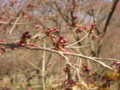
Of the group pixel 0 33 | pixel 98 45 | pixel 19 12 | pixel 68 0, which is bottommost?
pixel 98 45

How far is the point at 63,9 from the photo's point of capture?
21.7ft

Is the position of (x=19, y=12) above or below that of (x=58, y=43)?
above

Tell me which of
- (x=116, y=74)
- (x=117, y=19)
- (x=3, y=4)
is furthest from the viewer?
(x=117, y=19)

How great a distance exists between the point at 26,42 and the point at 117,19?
11.1 meters

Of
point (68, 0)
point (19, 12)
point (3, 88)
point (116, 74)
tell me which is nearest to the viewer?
point (116, 74)

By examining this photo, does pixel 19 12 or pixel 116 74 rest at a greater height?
pixel 19 12

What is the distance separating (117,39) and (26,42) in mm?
12387

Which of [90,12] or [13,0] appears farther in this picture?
[90,12]

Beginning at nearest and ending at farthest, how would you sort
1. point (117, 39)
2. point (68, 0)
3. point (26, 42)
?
point (26, 42), point (68, 0), point (117, 39)

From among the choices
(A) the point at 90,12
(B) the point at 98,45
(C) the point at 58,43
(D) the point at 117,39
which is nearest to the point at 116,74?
(C) the point at 58,43

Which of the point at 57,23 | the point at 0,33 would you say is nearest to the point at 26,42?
the point at 0,33

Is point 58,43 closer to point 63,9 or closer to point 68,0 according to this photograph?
point 68,0

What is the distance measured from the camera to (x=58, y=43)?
1832 mm

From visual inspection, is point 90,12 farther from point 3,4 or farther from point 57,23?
point 3,4
